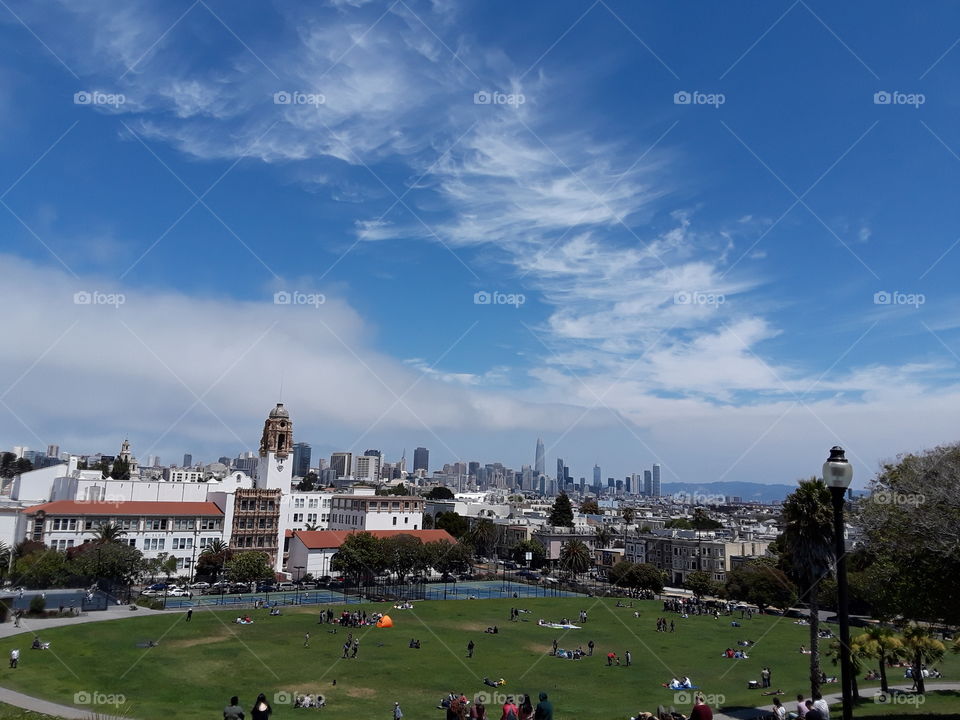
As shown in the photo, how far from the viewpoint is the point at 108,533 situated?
78.4m

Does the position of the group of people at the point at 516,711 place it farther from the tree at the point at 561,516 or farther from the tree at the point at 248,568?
the tree at the point at 561,516

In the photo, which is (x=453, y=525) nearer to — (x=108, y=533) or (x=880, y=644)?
(x=108, y=533)

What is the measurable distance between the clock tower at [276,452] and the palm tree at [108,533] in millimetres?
20936

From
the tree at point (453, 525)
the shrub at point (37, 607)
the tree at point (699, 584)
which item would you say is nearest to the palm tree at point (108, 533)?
the shrub at point (37, 607)

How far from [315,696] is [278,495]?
215 feet

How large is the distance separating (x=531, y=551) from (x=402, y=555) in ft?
133

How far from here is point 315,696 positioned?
3531 cm

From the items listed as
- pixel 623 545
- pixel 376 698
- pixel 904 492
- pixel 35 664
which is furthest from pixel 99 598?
pixel 623 545

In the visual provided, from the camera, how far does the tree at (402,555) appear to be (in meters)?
85.8

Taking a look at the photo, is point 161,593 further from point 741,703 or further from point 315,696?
point 741,703

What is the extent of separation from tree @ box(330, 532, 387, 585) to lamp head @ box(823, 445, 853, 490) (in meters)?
74.0

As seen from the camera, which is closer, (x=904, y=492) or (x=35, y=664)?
(x=904, y=492)

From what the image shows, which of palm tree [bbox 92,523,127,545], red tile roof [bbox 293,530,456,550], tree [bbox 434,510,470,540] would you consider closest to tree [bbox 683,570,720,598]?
red tile roof [bbox 293,530,456,550]

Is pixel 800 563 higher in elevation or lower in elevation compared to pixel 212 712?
higher
